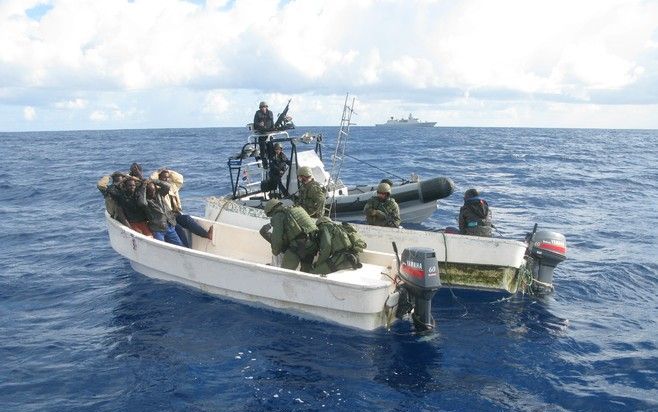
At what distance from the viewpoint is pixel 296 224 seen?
28.0ft

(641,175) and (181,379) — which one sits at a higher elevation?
(641,175)

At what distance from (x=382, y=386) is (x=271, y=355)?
5.71 ft

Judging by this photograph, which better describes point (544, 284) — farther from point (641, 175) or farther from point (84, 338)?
point (641, 175)

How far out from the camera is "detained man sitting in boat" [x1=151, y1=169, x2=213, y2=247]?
1148 centimetres

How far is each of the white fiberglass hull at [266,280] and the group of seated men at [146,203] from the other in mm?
389

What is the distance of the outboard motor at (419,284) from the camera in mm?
7664

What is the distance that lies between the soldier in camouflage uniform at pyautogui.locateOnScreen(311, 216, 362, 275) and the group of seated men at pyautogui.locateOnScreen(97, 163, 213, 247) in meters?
3.72

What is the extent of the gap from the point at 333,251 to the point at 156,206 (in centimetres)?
404

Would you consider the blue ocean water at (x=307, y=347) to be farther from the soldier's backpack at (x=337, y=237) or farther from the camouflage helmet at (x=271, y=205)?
the camouflage helmet at (x=271, y=205)

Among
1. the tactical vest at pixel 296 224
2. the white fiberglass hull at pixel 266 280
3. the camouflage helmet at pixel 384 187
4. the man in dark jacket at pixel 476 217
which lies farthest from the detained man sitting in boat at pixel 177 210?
the man in dark jacket at pixel 476 217

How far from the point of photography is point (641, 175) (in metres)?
30.6

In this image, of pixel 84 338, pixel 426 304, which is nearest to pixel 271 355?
pixel 426 304

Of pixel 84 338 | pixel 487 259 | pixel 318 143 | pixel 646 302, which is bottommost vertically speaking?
pixel 84 338

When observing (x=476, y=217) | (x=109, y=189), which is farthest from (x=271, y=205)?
(x=109, y=189)
